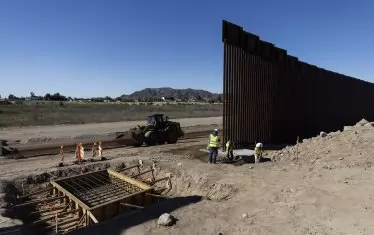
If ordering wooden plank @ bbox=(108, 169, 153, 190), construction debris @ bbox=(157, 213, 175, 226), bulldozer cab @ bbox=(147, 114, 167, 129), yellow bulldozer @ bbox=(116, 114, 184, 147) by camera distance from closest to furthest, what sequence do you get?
construction debris @ bbox=(157, 213, 175, 226), wooden plank @ bbox=(108, 169, 153, 190), yellow bulldozer @ bbox=(116, 114, 184, 147), bulldozer cab @ bbox=(147, 114, 167, 129)

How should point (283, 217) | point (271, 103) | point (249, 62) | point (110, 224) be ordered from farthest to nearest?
point (271, 103), point (249, 62), point (110, 224), point (283, 217)

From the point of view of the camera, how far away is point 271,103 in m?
22.9

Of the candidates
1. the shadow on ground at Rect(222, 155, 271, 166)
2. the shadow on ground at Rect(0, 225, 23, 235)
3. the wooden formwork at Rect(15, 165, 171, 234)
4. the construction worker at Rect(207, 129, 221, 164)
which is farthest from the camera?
the shadow on ground at Rect(222, 155, 271, 166)

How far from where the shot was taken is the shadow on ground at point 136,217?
1013 centimetres

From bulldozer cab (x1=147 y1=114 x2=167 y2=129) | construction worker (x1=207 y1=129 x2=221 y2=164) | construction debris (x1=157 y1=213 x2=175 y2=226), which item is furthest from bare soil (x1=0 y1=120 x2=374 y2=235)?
bulldozer cab (x1=147 y1=114 x2=167 y2=129)

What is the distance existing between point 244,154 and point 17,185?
10983mm

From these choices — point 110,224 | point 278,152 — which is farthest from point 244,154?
point 110,224

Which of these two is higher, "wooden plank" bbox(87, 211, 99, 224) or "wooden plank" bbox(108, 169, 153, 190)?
"wooden plank" bbox(108, 169, 153, 190)

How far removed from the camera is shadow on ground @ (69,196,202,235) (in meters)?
10.1

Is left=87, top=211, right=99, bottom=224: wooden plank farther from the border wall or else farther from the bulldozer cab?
the bulldozer cab

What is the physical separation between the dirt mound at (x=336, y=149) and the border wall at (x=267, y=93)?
355 centimetres

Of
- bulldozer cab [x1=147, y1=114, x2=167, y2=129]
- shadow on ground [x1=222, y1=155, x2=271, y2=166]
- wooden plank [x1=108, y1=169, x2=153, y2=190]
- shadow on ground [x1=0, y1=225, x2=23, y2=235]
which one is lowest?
shadow on ground [x1=0, y1=225, x2=23, y2=235]

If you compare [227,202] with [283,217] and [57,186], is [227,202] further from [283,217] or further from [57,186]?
[57,186]

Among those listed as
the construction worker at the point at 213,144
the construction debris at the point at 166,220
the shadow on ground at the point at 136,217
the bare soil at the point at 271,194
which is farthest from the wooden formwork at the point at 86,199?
the construction worker at the point at 213,144
